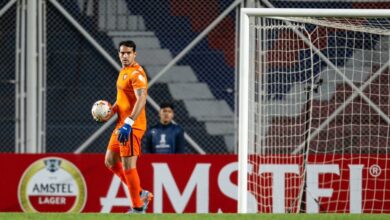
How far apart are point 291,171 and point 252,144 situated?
1.79 feet

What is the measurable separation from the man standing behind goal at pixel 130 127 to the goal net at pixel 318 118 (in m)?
1.43

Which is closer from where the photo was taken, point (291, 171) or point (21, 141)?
point (291, 171)

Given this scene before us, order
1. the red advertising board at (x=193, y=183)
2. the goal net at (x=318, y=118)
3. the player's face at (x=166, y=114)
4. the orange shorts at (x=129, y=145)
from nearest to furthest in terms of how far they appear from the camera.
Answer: the orange shorts at (x=129, y=145)
the goal net at (x=318, y=118)
the red advertising board at (x=193, y=183)
the player's face at (x=166, y=114)

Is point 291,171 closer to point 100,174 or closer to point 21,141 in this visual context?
point 100,174

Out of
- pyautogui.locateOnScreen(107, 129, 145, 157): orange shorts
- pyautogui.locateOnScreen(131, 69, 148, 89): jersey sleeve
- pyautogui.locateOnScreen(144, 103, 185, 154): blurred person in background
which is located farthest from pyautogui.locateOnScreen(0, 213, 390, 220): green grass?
pyautogui.locateOnScreen(144, 103, 185, 154): blurred person in background

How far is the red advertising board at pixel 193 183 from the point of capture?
43.6 feet

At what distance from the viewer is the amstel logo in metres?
13.6

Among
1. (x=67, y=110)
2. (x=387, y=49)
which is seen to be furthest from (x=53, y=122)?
(x=387, y=49)

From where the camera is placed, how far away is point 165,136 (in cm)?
1368

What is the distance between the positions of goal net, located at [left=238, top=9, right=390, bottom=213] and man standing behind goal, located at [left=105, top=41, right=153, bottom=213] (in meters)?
1.43

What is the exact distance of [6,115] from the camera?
1483 centimetres

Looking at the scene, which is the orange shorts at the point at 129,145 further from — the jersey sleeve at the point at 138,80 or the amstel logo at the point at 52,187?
the amstel logo at the point at 52,187

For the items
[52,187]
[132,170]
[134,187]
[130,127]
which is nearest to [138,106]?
[130,127]

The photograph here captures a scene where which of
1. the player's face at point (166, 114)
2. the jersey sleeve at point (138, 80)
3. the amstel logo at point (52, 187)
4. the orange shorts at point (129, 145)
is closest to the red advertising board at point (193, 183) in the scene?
the amstel logo at point (52, 187)
